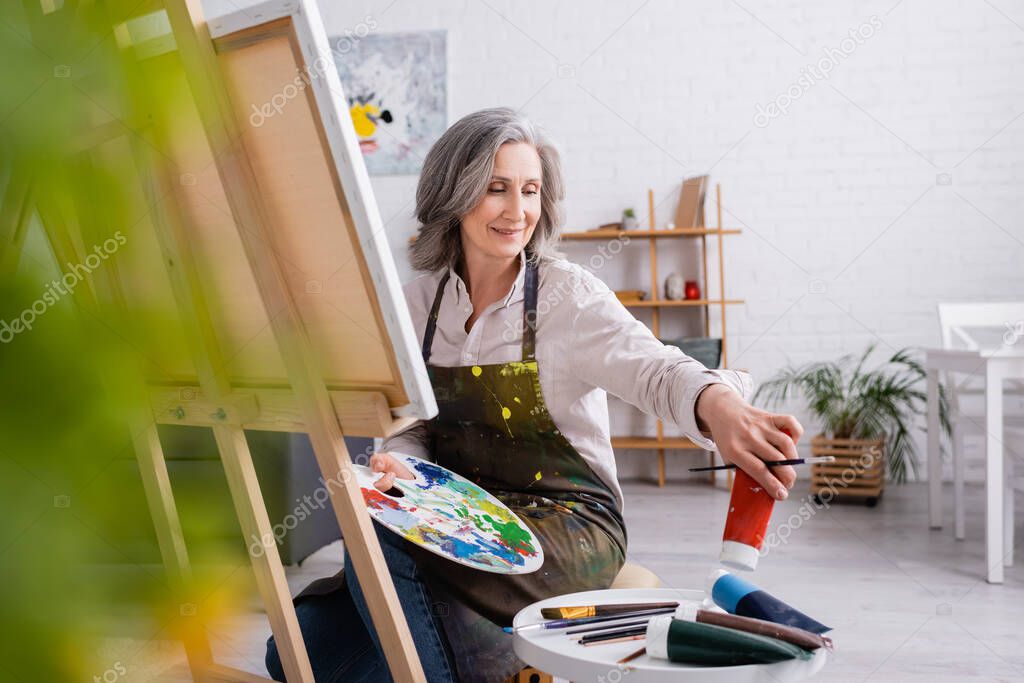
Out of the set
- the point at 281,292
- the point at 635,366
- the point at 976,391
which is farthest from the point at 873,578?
the point at 281,292

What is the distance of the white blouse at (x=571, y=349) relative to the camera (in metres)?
1.35

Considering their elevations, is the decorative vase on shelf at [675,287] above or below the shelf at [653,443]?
above

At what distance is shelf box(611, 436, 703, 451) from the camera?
15.6ft

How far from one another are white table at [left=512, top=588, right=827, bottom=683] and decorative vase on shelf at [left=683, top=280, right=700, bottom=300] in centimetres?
390

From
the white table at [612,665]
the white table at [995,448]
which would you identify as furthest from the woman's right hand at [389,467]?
the white table at [995,448]

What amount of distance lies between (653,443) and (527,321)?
11.1ft

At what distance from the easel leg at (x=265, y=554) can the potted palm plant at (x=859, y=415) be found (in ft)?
11.0

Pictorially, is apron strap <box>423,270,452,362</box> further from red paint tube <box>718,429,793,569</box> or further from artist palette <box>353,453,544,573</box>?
red paint tube <box>718,429,793,569</box>

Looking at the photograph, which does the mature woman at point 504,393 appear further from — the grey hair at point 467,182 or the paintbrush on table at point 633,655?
the paintbrush on table at point 633,655

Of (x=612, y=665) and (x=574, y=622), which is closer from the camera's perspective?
(x=612, y=665)

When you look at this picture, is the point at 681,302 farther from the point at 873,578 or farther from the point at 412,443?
the point at 412,443

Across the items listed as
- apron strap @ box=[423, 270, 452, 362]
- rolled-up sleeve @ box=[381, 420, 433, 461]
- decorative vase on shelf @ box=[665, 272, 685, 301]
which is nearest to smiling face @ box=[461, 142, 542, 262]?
apron strap @ box=[423, 270, 452, 362]

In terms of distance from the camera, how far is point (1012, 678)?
7.23ft

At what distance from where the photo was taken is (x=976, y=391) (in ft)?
14.0
